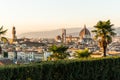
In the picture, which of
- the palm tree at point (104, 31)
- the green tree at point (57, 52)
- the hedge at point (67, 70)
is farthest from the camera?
the palm tree at point (104, 31)

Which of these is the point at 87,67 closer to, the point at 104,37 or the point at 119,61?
the point at 119,61

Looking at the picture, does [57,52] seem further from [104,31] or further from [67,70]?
[67,70]

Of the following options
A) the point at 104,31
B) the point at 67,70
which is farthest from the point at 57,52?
the point at 67,70

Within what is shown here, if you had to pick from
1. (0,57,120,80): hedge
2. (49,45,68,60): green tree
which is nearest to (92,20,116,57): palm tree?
(49,45,68,60): green tree

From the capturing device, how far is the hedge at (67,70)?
17.0 metres

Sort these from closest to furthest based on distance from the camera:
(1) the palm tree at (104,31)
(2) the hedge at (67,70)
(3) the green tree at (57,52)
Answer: (2) the hedge at (67,70) → (3) the green tree at (57,52) → (1) the palm tree at (104,31)

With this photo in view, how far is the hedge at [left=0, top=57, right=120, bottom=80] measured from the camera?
17.0 metres

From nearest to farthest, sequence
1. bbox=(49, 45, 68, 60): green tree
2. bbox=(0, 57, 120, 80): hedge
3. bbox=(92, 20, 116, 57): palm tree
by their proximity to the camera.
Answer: bbox=(0, 57, 120, 80): hedge < bbox=(49, 45, 68, 60): green tree < bbox=(92, 20, 116, 57): palm tree

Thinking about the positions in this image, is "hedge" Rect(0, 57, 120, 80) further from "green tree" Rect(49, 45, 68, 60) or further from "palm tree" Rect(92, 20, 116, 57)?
"palm tree" Rect(92, 20, 116, 57)

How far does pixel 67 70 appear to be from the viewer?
18.8 metres

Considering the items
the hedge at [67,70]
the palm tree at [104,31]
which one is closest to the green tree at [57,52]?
the palm tree at [104,31]

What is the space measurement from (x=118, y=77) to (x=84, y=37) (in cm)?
17703

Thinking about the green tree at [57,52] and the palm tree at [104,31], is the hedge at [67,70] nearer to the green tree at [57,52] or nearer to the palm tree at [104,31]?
Result: the green tree at [57,52]

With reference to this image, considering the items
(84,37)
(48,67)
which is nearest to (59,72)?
(48,67)
